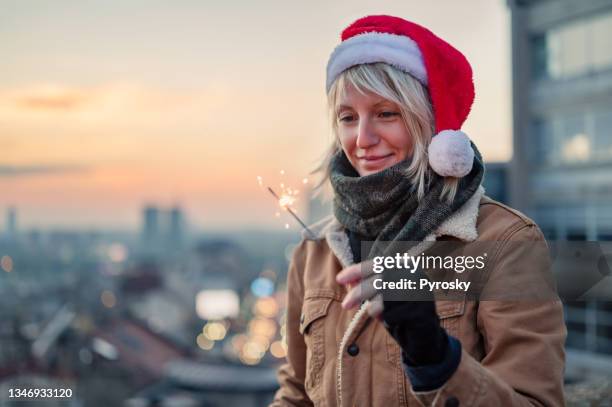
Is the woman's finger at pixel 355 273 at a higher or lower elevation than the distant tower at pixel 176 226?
higher

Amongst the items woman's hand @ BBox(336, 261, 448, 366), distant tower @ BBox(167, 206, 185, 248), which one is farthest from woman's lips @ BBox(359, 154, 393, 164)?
distant tower @ BBox(167, 206, 185, 248)

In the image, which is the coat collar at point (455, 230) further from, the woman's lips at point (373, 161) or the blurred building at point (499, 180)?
the blurred building at point (499, 180)

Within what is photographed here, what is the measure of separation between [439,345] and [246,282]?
3088 inches

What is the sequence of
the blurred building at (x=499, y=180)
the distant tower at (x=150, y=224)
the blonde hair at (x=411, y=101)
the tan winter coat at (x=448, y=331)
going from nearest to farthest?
1. the tan winter coat at (x=448, y=331)
2. the blonde hair at (x=411, y=101)
3. the blurred building at (x=499, y=180)
4. the distant tower at (x=150, y=224)

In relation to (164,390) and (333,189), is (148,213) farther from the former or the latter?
(333,189)

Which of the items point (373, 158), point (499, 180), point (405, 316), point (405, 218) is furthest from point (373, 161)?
point (499, 180)

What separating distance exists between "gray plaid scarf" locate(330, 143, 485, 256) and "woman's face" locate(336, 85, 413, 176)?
7 cm

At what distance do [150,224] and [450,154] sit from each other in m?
107

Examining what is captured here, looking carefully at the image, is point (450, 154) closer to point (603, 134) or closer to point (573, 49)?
point (603, 134)

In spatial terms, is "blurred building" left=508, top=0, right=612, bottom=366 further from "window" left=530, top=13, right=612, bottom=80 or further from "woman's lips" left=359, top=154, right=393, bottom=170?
"woman's lips" left=359, top=154, right=393, bottom=170

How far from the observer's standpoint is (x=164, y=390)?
80.3 feet

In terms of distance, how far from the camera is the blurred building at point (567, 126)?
1933cm

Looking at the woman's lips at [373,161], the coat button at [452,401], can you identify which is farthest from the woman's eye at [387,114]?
the coat button at [452,401]

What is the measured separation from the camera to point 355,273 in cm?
193
